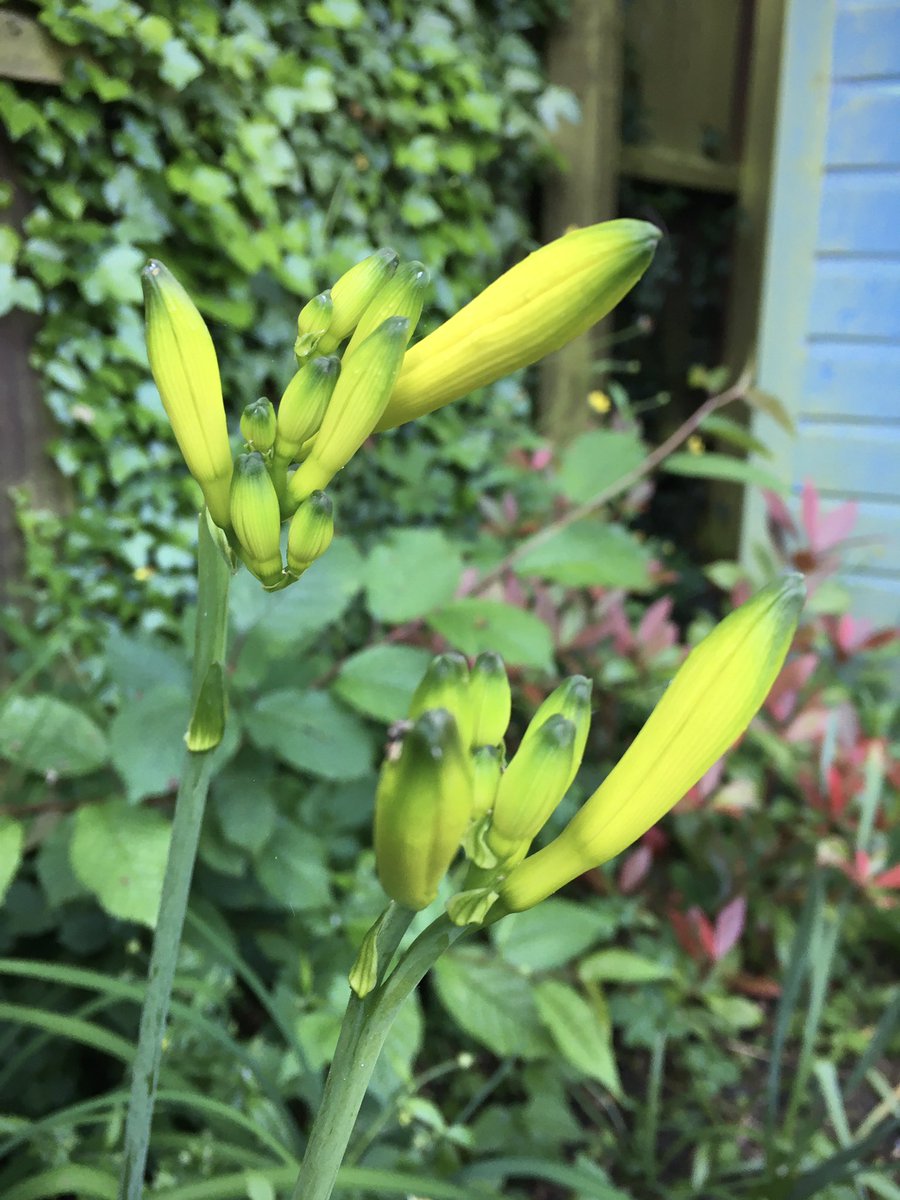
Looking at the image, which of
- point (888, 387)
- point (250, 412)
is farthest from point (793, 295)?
point (250, 412)

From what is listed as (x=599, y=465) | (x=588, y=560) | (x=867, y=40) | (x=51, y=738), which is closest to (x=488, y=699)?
(x=51, y=738)

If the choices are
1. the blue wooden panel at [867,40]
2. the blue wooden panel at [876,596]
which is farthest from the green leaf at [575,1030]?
the blue wooden panel at [867,40]

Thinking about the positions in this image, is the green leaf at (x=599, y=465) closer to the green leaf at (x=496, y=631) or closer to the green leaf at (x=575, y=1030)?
the green leaf at (x=496, y=631)

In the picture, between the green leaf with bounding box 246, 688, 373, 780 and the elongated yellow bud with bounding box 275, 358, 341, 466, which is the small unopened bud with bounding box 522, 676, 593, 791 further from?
the green leaf with bounding box 246, 688, 373, 780

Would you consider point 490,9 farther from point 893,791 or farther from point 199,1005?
point 199,1005

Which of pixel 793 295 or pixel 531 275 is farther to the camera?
pixel 793 295

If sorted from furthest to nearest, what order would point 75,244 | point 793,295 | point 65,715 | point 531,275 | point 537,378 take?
1. point 537,378
2. point 793,295
3. point 75,244
4. point 65,715
5. point 531,275

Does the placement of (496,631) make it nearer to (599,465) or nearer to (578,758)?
(599,465)
